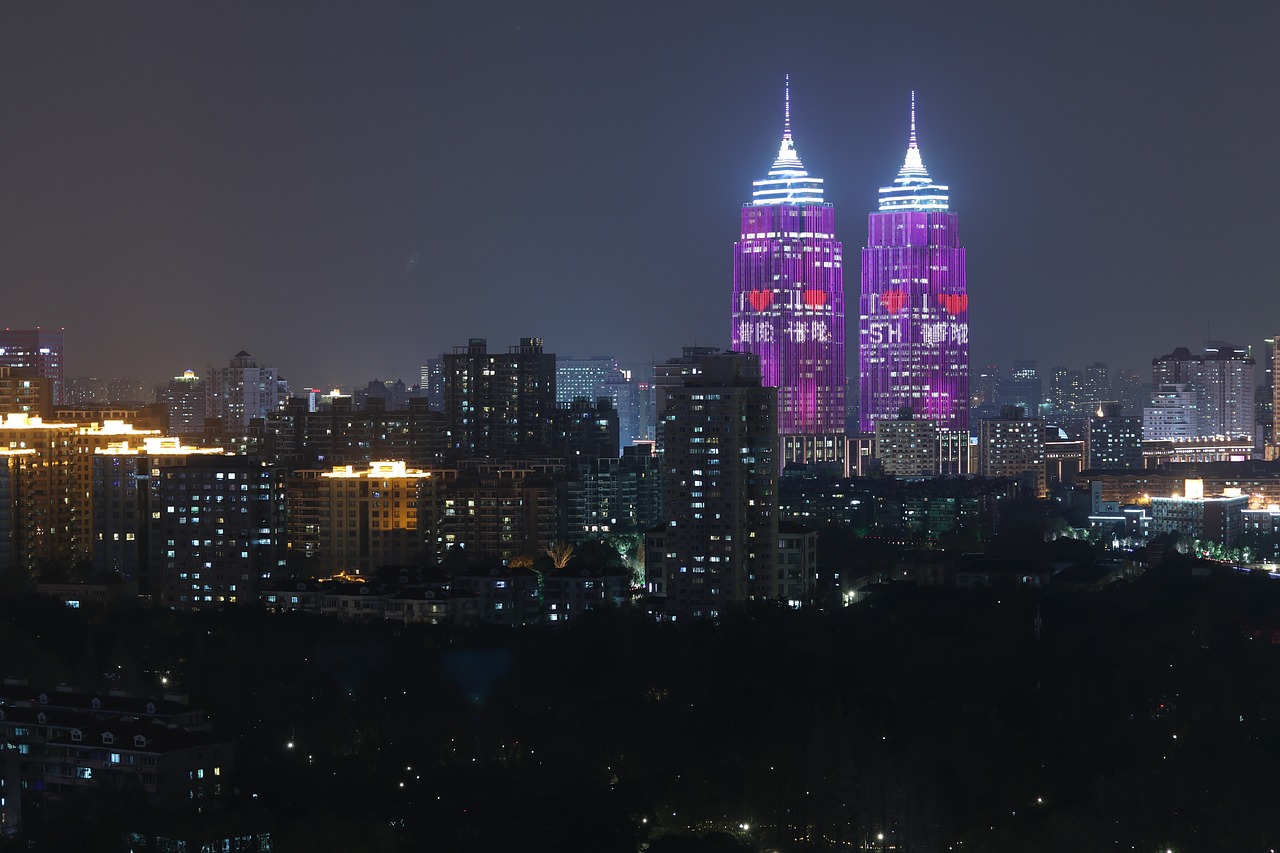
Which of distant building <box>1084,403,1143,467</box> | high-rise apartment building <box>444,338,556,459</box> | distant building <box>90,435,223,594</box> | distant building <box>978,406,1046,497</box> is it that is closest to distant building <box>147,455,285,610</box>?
distant building <box>90,435,223,594</box>

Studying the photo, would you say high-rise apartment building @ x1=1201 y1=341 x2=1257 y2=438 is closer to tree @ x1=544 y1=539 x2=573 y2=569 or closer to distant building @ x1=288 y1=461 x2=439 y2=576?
tree @ x1=544 y1=539 x2=573 y2=569

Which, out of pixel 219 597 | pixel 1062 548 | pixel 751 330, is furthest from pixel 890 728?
pixel 751 330

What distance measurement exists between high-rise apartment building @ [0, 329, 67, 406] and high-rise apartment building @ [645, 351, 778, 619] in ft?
60.9

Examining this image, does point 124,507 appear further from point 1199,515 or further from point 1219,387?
point 1219,387

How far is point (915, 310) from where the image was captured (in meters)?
53.6

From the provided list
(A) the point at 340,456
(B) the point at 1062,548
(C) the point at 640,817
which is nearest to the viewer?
(C) the point at 640,817

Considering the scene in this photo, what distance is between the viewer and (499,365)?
3756cm

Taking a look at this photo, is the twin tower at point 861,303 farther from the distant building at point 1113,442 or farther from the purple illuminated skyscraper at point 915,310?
the distant building at point 1113,442

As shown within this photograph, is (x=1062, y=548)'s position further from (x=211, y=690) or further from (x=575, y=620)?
(x=211, y=690)

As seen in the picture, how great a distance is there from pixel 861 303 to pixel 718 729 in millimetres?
38180

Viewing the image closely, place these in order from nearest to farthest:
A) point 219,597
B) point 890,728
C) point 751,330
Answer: point 890,728 < point 219,597 < point 751,330

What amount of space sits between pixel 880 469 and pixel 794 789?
32.3 meters

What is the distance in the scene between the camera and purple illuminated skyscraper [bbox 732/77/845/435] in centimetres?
5041

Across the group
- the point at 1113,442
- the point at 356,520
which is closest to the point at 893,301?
the point at 1113,442
